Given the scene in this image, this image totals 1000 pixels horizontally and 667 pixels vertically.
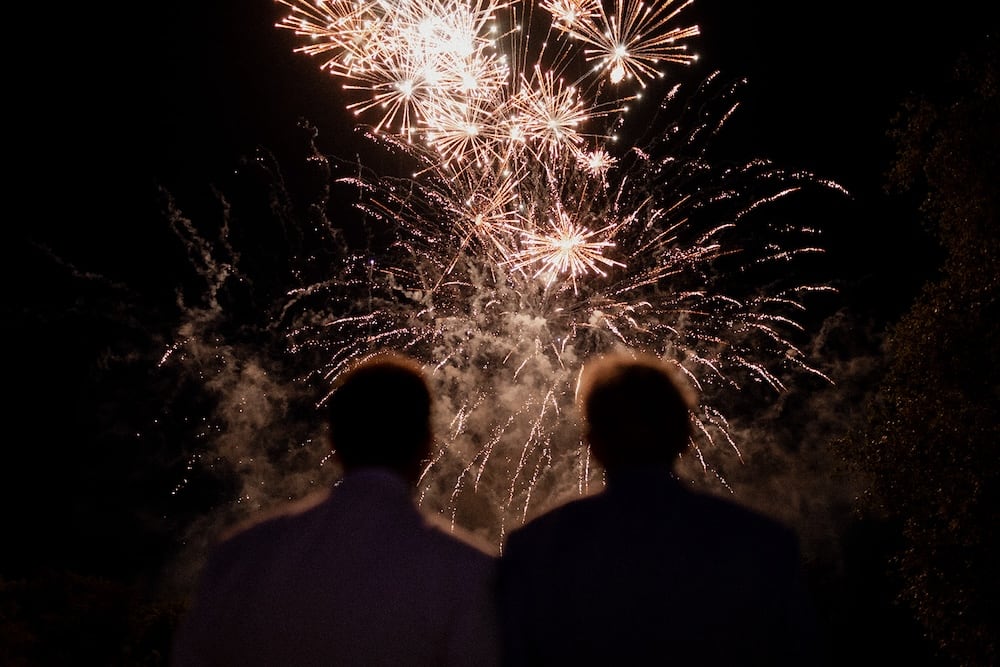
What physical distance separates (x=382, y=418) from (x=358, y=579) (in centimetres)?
43

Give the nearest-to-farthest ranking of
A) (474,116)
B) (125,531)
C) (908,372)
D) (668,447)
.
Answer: (668,447)
(908,372)
(474,116)
(125,531)

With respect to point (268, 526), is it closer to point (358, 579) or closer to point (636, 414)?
point (358, 579)

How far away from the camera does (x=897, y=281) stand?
60.5 ft

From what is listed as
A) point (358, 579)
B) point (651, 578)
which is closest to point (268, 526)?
point (358, 579)

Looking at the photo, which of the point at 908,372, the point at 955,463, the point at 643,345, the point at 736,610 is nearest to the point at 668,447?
the point at 736,610

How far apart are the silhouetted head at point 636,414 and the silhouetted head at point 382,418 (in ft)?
1.54

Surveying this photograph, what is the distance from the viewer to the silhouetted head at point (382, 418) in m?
2.06

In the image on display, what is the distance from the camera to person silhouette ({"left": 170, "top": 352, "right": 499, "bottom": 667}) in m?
1.78

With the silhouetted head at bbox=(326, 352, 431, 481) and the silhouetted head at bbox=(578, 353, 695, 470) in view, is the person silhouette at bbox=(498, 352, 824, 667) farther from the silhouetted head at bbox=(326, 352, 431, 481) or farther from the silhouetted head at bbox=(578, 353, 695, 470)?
the silhouetted head at bbox=(326, 352, 431, 481)

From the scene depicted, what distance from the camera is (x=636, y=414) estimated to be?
218 centimetres

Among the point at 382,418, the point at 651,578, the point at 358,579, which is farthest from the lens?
the point at 382,418

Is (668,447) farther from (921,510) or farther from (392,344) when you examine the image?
(392,344)

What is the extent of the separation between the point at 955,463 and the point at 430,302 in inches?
328

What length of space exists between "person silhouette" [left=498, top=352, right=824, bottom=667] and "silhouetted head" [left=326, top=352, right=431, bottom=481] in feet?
1.15
